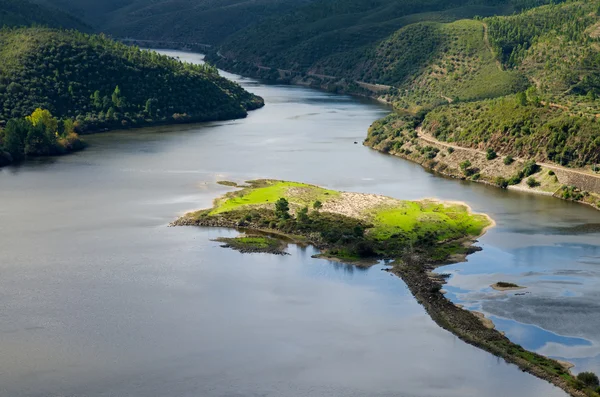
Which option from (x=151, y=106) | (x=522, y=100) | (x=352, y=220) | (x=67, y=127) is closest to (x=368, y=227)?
(x=352, y=220)

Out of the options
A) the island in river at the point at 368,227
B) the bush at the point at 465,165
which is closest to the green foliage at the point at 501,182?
the bush at the point at 465,165

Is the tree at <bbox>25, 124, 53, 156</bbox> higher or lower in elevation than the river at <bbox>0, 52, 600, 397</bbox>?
higher

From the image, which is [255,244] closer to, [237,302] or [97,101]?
[237,302]

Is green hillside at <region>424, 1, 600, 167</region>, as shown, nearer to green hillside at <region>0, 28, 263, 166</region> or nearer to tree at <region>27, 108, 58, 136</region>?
green hillside at <region>0, 28, 263, 166</region>

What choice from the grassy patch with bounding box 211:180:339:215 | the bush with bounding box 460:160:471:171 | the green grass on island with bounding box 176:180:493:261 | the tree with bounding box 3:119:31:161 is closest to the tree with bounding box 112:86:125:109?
the tree with bounding box 3:119:31:161

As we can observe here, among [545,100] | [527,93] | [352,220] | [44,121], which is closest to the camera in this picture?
[352,220]

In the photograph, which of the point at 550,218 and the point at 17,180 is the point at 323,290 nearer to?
the point at 550,218
